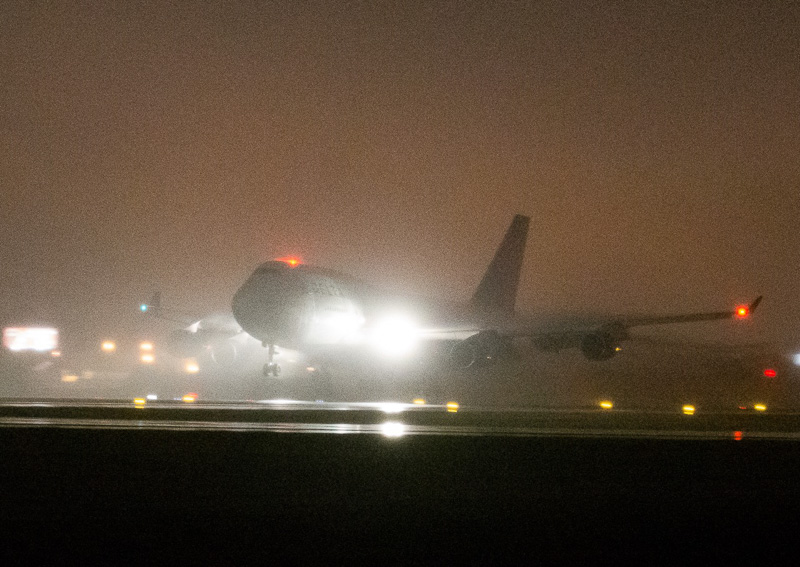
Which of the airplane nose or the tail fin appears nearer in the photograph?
the airplane nose

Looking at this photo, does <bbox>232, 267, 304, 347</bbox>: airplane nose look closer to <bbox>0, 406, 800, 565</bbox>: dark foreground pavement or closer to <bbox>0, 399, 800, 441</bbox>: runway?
<bbox>0, 399, 800, 441</bbox>: runway

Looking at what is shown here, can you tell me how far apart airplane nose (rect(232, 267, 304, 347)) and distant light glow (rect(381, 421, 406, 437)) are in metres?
13.5

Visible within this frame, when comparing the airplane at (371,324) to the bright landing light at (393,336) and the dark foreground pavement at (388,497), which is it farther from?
the dark foreground pavement at (388,497)

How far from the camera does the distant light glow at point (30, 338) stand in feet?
129

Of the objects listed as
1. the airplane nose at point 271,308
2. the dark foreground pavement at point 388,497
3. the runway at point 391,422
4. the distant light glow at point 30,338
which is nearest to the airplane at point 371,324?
the airplane nose at point 271,308

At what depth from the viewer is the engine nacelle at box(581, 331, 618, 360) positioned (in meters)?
34.9

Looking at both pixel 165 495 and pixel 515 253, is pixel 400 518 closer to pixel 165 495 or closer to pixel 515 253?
pixel 165 495

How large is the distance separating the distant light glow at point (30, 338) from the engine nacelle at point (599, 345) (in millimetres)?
27338

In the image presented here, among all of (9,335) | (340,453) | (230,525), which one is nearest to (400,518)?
(230,525)

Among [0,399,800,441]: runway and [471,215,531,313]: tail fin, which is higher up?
[471,215,531,313]: tail fin

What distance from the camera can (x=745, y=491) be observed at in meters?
8.77

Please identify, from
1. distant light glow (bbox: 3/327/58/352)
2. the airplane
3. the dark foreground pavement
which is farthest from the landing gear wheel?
the dark foreground pavement

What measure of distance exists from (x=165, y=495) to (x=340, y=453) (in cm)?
344

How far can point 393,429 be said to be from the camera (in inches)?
608
